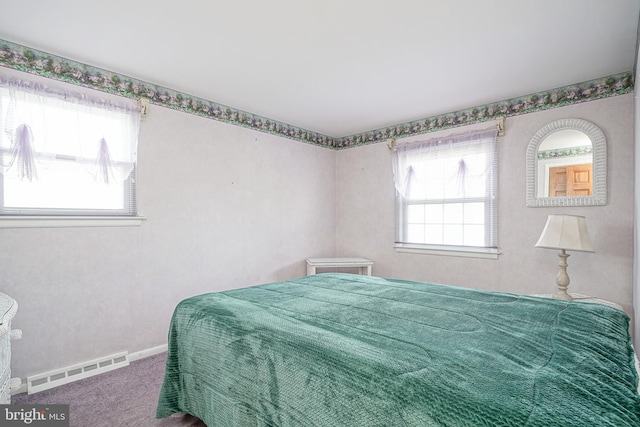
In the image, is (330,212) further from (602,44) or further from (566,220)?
(602,44)

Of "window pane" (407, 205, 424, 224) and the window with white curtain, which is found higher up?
the window with white curtain

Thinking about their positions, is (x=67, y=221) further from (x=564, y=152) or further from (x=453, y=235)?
(x=564, y=152)

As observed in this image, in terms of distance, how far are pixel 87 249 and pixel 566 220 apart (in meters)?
3.88

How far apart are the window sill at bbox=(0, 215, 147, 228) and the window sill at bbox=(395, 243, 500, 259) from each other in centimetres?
294

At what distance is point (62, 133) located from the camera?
2482mm

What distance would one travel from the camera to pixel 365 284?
231 centimetres

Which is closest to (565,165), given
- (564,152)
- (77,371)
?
(564,152)

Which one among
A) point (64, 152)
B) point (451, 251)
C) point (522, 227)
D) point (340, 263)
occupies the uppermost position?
point (64, 152)

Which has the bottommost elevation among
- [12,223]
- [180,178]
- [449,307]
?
[449,307]

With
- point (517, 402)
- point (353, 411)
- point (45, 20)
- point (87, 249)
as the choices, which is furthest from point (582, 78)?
point (87, 249)

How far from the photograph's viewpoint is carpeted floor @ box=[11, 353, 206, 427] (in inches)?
74.6

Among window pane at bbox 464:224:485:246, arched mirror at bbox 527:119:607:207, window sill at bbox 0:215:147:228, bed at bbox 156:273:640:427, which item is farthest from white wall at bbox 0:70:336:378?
arched mirror at bbox 527:119:607:207

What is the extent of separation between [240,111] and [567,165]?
337 cm

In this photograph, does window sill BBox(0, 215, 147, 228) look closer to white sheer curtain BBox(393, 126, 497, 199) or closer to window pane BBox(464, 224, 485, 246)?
white sheer curtain BBox(393, 126, 497, 199)
